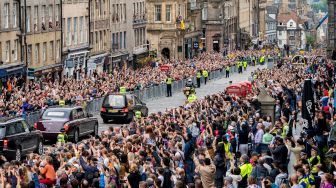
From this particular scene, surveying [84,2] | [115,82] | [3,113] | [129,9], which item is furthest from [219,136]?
[129,9]

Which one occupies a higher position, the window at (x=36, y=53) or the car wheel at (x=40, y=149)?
the window at (x=36, y=53)

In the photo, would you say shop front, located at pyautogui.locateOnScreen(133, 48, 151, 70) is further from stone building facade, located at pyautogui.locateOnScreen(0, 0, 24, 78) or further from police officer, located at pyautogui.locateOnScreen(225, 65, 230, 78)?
stone building facade, located at pyautogui.locateOnScreen(0, 0, 24, 78)

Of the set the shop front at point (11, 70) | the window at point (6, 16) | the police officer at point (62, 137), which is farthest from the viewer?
the window at point (6, 16)

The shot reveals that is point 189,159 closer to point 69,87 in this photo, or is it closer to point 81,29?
point 69,87

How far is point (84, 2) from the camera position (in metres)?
80.2

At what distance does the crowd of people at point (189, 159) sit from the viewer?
76.5 ft

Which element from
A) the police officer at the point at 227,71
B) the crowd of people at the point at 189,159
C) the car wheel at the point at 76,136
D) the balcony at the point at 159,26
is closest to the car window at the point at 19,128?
the crowd of people at the point at 189,159

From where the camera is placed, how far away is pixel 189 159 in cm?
2869

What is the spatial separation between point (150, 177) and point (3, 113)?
71.7 ft

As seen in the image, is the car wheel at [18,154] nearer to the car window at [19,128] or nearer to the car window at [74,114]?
the car window at [19,128]

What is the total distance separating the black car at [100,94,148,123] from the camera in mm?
47875

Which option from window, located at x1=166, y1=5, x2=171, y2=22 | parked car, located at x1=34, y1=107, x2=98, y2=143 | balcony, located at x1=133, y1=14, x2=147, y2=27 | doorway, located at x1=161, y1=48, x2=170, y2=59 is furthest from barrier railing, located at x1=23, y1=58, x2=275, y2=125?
window, located at x1=166, y1=5, x2=171, y2=22

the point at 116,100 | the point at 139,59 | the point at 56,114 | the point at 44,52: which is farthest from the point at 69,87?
the point at 139,59

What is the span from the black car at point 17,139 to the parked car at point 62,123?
2603 mm
